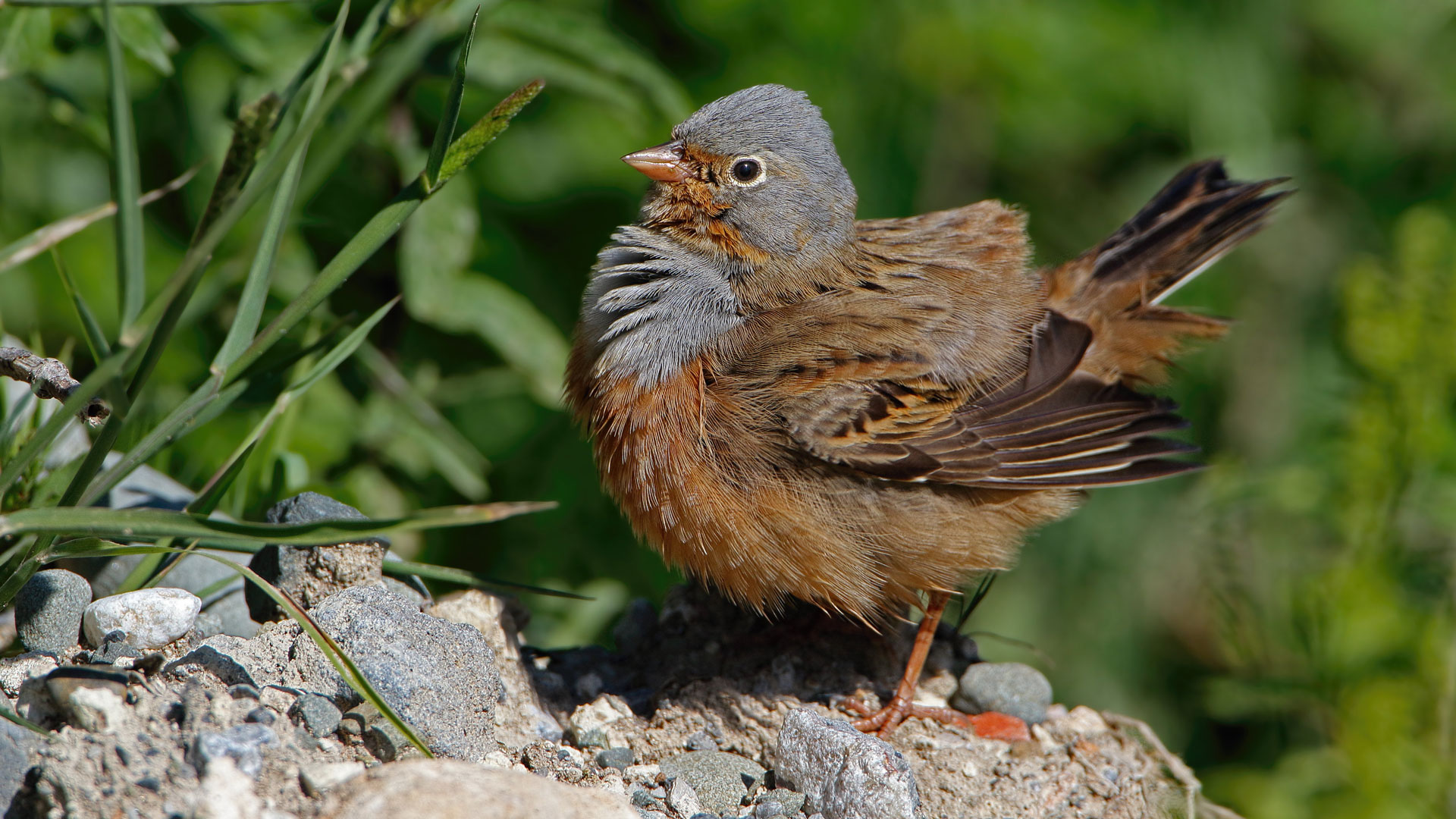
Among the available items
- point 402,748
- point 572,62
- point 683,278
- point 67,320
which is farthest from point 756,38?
point 402,748

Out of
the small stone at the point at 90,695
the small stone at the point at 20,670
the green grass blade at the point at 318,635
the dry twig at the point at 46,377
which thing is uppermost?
the dry twig at the point at 46,377

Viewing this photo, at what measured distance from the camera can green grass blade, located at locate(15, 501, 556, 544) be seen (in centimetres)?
232

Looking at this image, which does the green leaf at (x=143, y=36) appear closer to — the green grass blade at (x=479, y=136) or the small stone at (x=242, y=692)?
the green grass blade at (x=479, y=136)

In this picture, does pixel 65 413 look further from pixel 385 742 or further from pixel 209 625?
pixel 209 625

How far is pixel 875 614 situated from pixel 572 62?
2348mm

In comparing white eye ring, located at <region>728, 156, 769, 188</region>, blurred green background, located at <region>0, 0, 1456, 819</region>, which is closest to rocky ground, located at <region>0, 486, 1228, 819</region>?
blurred green background, located at <region>0, 0, 1456, 819</region>

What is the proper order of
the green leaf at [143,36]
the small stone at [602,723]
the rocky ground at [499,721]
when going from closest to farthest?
the rocky ground at [499,721], the small stone at [602,723], the green leaf at [143,36]

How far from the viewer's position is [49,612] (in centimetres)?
300

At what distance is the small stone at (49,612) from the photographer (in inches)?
117

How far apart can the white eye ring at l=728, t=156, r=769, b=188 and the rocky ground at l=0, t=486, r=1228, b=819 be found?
4.93 ft

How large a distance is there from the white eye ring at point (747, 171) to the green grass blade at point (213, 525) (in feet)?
7.30

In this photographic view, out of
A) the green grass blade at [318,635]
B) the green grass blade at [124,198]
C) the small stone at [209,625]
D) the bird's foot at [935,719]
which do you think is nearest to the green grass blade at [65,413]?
the green grass blade at [124,198]

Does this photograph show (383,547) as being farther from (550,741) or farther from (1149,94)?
(1149,94)

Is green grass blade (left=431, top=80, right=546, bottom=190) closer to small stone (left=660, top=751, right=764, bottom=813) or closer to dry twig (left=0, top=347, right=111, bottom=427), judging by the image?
dry twig (left=0, top=347, right=111, bottom=427)
